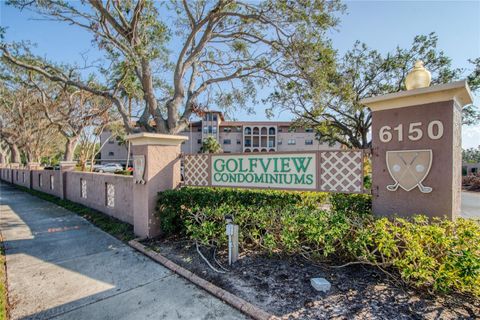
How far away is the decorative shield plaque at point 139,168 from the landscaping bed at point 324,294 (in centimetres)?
221

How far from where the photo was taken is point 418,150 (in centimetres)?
313

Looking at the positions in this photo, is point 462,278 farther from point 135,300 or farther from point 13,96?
point 13,96

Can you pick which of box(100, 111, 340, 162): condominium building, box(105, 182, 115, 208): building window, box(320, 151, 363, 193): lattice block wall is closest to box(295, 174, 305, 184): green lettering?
box(320, 151, 363, 193): lattice block wall

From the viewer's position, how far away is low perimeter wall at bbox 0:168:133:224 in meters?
6.79

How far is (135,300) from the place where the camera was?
3092mm

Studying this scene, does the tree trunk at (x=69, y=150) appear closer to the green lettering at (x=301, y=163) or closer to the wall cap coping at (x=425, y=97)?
the green lettering at (x=301, y=163)

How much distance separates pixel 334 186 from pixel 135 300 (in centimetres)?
332

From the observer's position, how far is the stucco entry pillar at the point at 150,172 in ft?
17.1

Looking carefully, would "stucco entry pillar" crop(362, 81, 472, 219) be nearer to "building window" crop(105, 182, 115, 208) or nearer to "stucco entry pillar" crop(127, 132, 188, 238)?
"stucco entry pillar" crop(127, 132, 188, 238)

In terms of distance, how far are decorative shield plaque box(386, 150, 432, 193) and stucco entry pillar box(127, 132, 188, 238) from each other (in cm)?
423

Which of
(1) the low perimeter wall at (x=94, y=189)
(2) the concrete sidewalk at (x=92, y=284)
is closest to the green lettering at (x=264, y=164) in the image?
(2) the concrete sidewalk at (x=92, y=284)

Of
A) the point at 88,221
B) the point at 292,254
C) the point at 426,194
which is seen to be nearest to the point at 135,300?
the point at 292,254

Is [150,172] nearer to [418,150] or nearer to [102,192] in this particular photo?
[102,192]

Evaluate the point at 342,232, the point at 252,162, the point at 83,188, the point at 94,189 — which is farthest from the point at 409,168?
the point at 83,188
